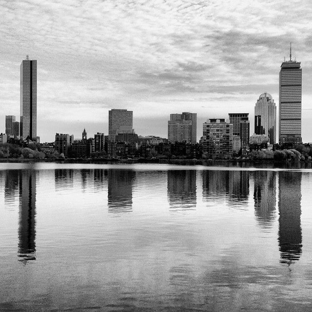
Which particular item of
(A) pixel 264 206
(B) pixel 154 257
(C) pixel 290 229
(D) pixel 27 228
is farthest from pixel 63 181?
(B) pixel 154 257

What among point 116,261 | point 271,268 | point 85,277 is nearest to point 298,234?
point 271,268

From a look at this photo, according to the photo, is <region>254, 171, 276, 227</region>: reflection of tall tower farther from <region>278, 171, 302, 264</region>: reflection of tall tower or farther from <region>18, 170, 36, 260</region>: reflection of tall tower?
<region>18, 170, 36, 260</region>: reflection of tall tower

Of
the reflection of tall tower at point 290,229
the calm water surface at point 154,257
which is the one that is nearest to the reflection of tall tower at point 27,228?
the calm water surface at point 154,257

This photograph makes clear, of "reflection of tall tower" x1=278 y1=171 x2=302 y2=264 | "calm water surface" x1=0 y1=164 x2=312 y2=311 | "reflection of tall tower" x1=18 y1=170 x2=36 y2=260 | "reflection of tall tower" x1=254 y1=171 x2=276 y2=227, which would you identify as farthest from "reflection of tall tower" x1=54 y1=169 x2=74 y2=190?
"reflection of tall tower" x1=278 y1=171 x2=302 y2=264

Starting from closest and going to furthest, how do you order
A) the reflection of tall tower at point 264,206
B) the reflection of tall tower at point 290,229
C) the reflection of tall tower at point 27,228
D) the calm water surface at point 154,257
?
the calm water surface at point 154,257, the reflection of tall tower at point 27,228, the reflection of tall tower at point 290,229, the reflection of tall tower at point 264,206

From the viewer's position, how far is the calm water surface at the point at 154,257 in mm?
16625

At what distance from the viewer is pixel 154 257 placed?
2288cm

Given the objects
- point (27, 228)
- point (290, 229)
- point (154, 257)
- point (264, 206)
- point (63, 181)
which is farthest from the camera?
point (63, 181)

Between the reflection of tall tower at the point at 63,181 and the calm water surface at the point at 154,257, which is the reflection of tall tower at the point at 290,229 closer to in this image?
the calm water surface at the point at 154,257

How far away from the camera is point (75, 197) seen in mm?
50375

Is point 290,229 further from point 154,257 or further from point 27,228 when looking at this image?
point 27,228

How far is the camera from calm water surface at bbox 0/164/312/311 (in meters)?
Result: 16.6

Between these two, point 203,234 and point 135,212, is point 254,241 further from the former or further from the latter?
point 135,212

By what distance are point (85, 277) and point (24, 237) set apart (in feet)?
30.4
